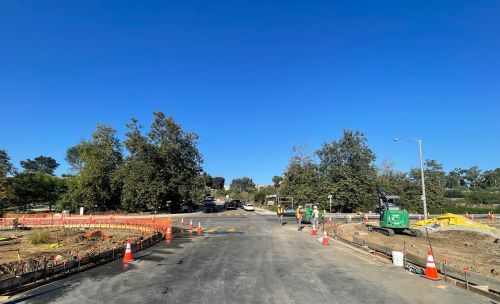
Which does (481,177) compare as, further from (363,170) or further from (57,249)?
(57,249)

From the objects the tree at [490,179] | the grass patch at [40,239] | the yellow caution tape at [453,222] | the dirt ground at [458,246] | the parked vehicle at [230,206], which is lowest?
the dirt ground at [458,246]

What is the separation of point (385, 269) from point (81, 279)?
9883mm

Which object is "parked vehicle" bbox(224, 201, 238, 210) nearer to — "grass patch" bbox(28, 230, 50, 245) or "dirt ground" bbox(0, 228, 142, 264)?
"dirt ground" bbox(0, 228, 142, 264)

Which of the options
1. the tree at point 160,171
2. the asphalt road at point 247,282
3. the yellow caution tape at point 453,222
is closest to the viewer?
the asphalt road at point 247,282

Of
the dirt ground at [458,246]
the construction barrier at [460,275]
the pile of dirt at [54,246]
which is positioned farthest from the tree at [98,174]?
the construction barrier at [460,275]

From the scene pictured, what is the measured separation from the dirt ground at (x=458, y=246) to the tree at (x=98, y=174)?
46.5 meters

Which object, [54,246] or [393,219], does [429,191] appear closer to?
[393,219]

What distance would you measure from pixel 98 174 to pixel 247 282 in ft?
185

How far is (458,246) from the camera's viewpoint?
74.7 ft

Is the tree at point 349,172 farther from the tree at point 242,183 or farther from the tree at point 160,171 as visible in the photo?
the tree at point 242,183

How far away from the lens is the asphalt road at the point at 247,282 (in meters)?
8.76

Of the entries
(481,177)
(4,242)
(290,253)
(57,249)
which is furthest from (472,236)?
(481,177)

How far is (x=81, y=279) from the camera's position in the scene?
10852 millimetres

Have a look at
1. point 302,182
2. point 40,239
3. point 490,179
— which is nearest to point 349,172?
point 302,182
